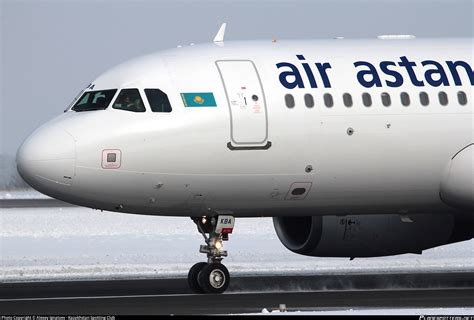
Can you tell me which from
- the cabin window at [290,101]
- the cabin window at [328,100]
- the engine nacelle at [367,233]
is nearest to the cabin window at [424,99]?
the cabin window at [328,100]

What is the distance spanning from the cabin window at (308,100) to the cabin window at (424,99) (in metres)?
2.06

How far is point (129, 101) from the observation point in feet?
87.0

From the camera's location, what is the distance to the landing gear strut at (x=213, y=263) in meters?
26.7

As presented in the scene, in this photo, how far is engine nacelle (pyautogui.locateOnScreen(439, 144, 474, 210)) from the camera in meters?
27.7

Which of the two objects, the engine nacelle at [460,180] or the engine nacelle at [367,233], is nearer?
the engine nacelle at [460,180]

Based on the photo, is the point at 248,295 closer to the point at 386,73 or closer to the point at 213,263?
the point at 213,263

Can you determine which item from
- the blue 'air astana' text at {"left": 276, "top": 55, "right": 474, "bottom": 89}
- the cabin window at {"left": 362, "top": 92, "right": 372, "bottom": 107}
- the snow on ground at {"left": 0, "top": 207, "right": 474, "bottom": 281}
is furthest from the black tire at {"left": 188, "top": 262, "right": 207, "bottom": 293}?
the cabin window at {"left": 362, "top": 92, "right": 372, "bottom": 107}

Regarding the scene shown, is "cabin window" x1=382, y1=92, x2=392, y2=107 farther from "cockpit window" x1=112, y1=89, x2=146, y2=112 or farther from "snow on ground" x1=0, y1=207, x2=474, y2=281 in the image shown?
"snow on ground" x1=0, y1=207, x2=474, y2=281

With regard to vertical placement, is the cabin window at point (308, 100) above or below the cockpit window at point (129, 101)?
above

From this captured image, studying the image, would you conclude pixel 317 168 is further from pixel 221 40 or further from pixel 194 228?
pixel 194 228

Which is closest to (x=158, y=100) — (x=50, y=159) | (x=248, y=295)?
(x=50, y=159)

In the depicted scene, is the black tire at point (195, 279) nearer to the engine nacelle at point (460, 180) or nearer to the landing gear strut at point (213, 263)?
the landing gear strut at point (213, 263)

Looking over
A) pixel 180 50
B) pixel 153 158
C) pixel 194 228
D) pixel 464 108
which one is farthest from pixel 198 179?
pixel 194 228

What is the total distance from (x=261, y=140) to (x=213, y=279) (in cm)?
246
